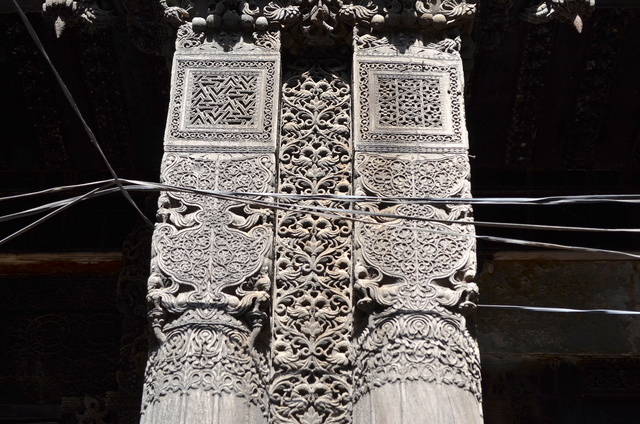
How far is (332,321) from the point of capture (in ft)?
12.7

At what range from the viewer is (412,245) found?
3.91m

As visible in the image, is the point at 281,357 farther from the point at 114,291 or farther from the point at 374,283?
the point at 114,291

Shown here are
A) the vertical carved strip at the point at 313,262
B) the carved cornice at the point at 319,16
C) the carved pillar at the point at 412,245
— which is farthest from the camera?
the carved cornice at the point at 319,16

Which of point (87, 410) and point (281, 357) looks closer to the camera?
point (281, 357)

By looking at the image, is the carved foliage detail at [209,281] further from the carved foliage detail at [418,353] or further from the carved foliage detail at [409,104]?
the carved foliage detail at [409,104]

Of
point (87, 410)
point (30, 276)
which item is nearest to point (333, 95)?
point (87, 410)

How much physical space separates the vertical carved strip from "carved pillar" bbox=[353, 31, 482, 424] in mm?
99

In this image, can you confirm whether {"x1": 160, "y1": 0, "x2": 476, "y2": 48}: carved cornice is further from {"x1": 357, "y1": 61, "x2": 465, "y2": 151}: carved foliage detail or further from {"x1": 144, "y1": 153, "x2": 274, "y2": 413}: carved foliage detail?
{"x1": 144, "y1": 153, "x2": 274, "y2": 413}: carved foliage detail

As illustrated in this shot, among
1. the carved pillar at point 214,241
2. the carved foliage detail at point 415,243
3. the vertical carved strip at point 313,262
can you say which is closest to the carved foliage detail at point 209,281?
the carved pillar at point 214,241

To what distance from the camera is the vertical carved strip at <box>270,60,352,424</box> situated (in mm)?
3740

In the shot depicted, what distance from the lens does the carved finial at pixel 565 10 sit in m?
4.64

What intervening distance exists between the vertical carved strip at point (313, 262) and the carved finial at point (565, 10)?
1.06 meters

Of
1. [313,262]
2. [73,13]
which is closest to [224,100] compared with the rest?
[313,262]

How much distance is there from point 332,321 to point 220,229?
0.61 metres
